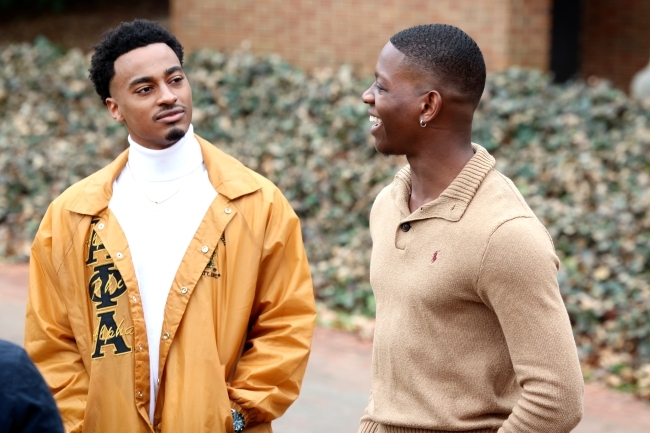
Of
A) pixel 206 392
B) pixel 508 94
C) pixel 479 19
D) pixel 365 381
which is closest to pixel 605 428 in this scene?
pixel 365 381

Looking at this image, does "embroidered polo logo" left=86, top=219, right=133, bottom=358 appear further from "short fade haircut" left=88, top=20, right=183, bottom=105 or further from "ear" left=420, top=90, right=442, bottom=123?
"ear" left=420, top=90, right=442, bottom=123

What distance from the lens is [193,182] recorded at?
3453 millimetres

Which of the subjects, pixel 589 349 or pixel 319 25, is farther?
pixel 319 25

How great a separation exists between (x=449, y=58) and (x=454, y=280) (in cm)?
63

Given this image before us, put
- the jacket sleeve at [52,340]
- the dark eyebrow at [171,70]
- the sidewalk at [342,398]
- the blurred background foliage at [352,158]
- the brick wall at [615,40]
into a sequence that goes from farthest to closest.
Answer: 1. the brick wall at [615,40]
2. the blurred background foliage at [352,158]
3. the sidewalk at [342,398]
4. the dark eyebrow at [171,70]
5. the jacket sleeve at [52,340]

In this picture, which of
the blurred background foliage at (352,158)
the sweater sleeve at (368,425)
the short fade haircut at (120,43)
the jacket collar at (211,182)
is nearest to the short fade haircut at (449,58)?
the jacket collar at (211,182)

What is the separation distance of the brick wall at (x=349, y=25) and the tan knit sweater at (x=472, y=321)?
29.2 feet

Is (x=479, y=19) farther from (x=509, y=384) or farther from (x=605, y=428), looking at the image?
(x=509, y=384)

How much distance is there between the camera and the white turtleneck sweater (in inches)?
130

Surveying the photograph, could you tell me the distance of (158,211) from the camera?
339 centimetres

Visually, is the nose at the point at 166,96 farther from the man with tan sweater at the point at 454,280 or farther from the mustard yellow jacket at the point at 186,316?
the man with tan sweater at the point at 454,280

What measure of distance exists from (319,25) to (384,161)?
342cm

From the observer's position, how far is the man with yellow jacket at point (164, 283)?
3250 mm

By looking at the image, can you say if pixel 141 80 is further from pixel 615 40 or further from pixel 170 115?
pixel 615 40
